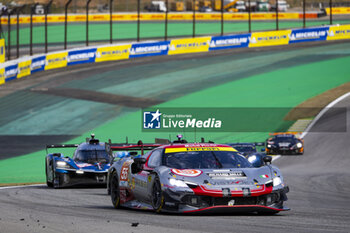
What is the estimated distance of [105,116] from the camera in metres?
41.4

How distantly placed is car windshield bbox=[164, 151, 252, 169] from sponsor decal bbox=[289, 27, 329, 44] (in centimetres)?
5075

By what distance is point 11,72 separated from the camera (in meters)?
50.1

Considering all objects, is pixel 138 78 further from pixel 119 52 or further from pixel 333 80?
pixel 333 80

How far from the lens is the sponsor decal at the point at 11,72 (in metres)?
49.5

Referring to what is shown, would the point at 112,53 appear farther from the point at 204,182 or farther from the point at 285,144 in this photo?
the point at 204,182

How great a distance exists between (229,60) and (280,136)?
22.1m

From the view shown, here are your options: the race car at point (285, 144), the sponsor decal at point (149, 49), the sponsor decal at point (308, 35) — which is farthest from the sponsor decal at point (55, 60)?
the race car at point (285, 144)

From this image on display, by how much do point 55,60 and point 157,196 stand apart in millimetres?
45752

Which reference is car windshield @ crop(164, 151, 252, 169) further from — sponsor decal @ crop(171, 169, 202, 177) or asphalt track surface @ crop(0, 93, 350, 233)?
asphalt track surface @ crop(0, 93, 350, 233)

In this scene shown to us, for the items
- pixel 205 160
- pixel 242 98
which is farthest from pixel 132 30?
pixel 205 160

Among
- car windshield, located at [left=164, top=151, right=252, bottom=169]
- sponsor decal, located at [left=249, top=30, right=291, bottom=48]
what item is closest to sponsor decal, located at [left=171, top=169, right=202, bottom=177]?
car windshield, located at [left=164, top=151, right=252, bottom=169]

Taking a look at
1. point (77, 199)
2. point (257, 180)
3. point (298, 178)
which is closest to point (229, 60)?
point (298, 178)

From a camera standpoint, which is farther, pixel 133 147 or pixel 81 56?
pixel 81 56

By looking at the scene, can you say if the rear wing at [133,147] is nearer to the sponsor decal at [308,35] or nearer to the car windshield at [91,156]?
the car windshield at [91,156]
